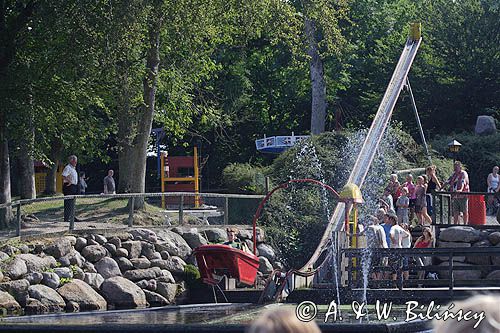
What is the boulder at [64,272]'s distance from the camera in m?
22.3

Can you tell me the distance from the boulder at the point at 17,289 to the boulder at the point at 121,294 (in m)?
2.30

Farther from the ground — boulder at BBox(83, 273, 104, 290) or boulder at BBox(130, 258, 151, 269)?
boulder at BBox(130, 258, 151, 269)

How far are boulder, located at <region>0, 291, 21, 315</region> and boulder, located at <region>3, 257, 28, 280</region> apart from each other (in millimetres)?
773

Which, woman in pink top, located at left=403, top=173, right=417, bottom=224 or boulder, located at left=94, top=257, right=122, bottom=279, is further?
woman in pink top, located at left=403, top=173, right=417, bottom=224

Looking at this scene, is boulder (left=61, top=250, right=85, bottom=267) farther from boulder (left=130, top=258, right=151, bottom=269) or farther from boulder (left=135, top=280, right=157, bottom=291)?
boulder (left=130, top=258, right=151, bottom=269)

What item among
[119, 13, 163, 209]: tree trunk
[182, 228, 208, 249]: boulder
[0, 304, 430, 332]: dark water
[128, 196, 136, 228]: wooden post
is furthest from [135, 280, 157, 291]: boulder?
[119, 13, 163, 209]: tree trunk

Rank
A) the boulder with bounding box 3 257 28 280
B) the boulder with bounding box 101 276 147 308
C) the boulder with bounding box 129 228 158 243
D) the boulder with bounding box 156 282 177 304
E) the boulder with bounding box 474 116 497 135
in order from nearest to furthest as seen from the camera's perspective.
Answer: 1. the boulder with bounding box 3 257 28 280
2. the boulder with bounding box 101 276 147 308
3. the boulder with bounding box 156 282 177 304
4. the boulder with bounding box 129 228 158 243
5. the boulder with bounding box 474 116 497 135

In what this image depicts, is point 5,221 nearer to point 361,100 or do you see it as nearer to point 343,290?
point 343,290

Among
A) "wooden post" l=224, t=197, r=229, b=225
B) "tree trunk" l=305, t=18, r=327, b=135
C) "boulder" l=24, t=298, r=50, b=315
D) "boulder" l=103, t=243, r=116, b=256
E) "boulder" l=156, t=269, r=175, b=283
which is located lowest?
"boulder" l=24, t=298, r=50, b=315

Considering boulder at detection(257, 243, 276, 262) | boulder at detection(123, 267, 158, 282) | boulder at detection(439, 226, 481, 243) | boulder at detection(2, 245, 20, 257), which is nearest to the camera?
boulder at detection(2, 245, 20, 257)

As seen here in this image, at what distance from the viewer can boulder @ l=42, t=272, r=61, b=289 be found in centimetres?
2161

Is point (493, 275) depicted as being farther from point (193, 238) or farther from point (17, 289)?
point (17, 289)

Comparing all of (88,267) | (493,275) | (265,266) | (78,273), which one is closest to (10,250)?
(78,273)

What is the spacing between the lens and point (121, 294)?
892 inches
